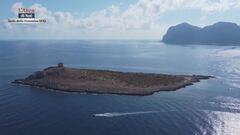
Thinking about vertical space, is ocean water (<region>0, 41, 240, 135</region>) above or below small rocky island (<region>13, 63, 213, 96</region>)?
below

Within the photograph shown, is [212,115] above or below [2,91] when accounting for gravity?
below

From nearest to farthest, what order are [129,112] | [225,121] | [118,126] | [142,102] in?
1. [118,126]
2. [225,121]
3. [129,112]
4. [142,102]

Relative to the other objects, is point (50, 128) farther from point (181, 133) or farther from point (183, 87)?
point (183, 87)

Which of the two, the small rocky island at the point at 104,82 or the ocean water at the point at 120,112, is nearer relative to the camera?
the ocean water at the point at 120,112

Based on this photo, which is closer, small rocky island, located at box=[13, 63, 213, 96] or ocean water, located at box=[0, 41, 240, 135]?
ocean water, located at box=[0, 41, 240, 135]

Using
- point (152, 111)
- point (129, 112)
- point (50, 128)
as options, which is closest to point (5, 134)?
point (50, 128)

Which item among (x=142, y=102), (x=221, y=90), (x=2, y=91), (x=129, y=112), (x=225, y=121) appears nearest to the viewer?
(x=225, y=121)

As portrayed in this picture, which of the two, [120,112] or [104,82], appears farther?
[104,82]

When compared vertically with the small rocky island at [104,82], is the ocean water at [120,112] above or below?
below
